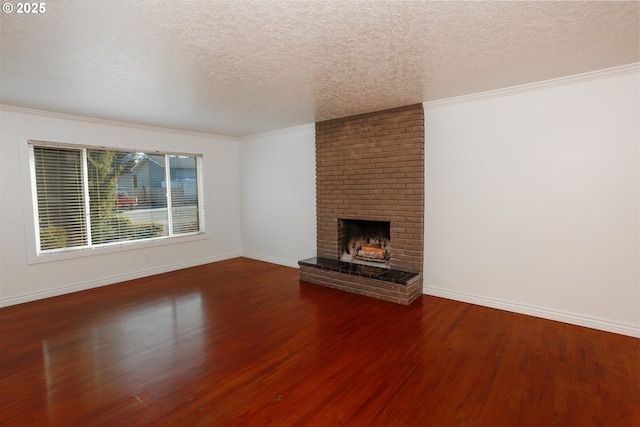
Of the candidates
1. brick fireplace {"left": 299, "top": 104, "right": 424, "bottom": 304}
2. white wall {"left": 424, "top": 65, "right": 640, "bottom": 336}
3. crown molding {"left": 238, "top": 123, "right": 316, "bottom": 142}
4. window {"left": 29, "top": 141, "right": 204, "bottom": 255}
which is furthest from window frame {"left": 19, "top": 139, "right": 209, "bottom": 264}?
white wall {"left": 424, "top": 65, "right": 640, "bottom": 336}

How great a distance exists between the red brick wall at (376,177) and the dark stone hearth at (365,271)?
0.63 ft

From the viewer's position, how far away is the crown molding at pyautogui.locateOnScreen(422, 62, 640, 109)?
111 inches

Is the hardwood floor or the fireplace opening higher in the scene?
the fireplace opening

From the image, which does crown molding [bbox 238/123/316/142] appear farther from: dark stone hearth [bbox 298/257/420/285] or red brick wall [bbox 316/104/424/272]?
dark stone hearth [bbox 298/257/420/285]

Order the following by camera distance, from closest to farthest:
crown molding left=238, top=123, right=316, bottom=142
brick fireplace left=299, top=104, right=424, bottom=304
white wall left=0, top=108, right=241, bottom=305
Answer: white wall left=0, top=108, right=241, bottom=305, brick fireplace left=299, top=104, right=424, bottom=304, crown molding left=238, top=123, right=316, bottom=142

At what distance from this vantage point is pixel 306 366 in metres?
2.50

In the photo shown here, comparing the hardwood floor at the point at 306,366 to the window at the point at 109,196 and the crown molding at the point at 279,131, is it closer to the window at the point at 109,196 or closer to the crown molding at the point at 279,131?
the window at the point at 109,196

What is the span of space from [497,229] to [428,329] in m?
1.43

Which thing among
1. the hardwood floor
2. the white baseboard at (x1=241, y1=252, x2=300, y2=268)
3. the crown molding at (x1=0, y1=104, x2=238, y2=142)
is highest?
the crown molding at (x1=0, y1=104, x2=238, y2=142)

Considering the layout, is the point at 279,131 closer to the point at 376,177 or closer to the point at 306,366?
the point at 376,177

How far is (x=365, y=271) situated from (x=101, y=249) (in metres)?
3.90

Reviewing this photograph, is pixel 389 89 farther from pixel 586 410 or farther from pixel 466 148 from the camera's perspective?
pixel 586 410

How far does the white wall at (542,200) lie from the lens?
9.57 ft

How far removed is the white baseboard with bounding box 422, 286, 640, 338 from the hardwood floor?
3.9 inches
